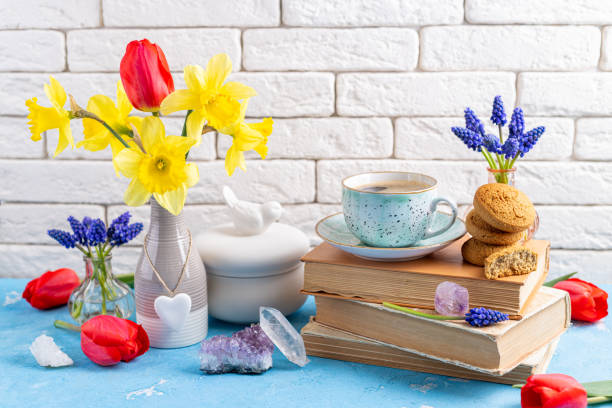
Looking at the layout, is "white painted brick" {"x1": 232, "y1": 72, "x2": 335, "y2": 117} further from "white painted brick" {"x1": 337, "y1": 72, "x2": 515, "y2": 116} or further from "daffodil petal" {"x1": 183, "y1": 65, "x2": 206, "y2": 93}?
"daffodil petal" {"x1": 183, "y1": 65, "x2": 206, "y2": 93}

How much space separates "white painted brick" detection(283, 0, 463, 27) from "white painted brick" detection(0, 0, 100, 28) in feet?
1.24

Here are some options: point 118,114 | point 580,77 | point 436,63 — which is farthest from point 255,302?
point 580,77

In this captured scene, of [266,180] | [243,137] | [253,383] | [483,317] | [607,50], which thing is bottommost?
Answer: [253,383]

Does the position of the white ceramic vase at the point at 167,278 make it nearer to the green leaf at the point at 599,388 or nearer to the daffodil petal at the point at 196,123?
the daffodil petal at the point at 196,123

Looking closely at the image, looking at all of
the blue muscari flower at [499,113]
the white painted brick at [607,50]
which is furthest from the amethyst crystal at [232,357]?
the white painted brick at [607,50]

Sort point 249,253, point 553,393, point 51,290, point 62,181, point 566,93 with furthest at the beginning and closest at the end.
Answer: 1. point 62,181
2. point 566,93
3. point 51,290
4. point 249,253
5. point 553,393

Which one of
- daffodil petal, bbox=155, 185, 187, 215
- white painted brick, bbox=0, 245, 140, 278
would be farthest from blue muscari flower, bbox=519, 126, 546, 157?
white painted brick, bbox=0, 245, 140, 278

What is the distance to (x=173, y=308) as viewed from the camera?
0.85 metres

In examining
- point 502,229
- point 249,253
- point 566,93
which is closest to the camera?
point 502,229

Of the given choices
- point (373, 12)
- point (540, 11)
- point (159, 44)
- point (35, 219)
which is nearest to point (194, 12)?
point (159, 44)

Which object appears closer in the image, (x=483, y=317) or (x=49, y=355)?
(x=483, y=317)

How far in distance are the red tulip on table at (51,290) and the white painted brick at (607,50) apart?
1037 millimetres

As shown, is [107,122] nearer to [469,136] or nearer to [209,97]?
[209,97]

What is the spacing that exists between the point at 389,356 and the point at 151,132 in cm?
43
